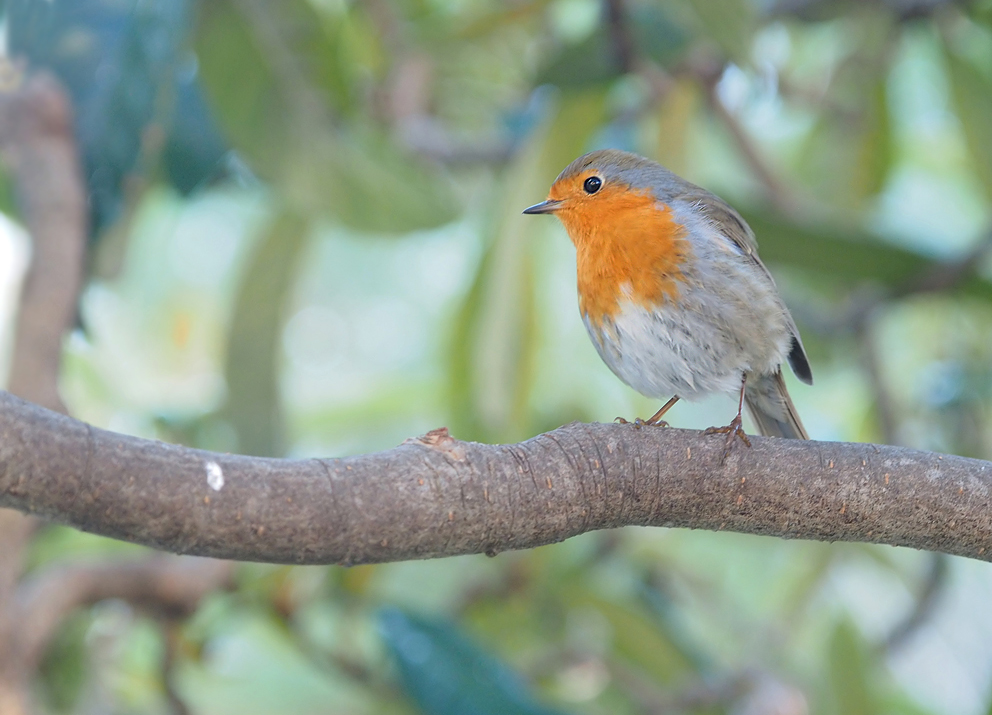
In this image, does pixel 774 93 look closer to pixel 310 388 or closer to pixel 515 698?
pixel 515 698

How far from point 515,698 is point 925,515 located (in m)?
1.23

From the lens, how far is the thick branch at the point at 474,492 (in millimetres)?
950

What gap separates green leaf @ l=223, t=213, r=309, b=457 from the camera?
112 inches

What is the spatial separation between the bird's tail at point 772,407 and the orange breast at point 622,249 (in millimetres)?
300

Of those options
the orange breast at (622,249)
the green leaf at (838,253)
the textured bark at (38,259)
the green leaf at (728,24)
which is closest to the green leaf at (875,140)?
the green leaf at (838,253)

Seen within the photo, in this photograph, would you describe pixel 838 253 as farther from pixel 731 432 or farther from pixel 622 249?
pixel 731 432

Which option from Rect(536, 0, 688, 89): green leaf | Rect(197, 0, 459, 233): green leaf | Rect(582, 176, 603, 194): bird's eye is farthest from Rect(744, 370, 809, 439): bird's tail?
Rect(197, 0, 459, 233): green leaf

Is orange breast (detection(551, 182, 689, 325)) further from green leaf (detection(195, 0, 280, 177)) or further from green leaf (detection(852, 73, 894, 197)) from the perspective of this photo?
green leaf (detection(852, 73, 894, 197))

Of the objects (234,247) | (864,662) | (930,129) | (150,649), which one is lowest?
(150,649)

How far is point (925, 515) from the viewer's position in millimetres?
1358

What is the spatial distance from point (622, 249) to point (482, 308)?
1055 mm

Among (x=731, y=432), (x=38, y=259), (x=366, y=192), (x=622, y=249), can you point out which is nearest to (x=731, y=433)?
(x=731, y=432)

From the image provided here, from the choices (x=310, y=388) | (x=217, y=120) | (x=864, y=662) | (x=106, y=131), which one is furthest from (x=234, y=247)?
(x=864, y=662)

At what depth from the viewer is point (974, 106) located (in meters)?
3.27
